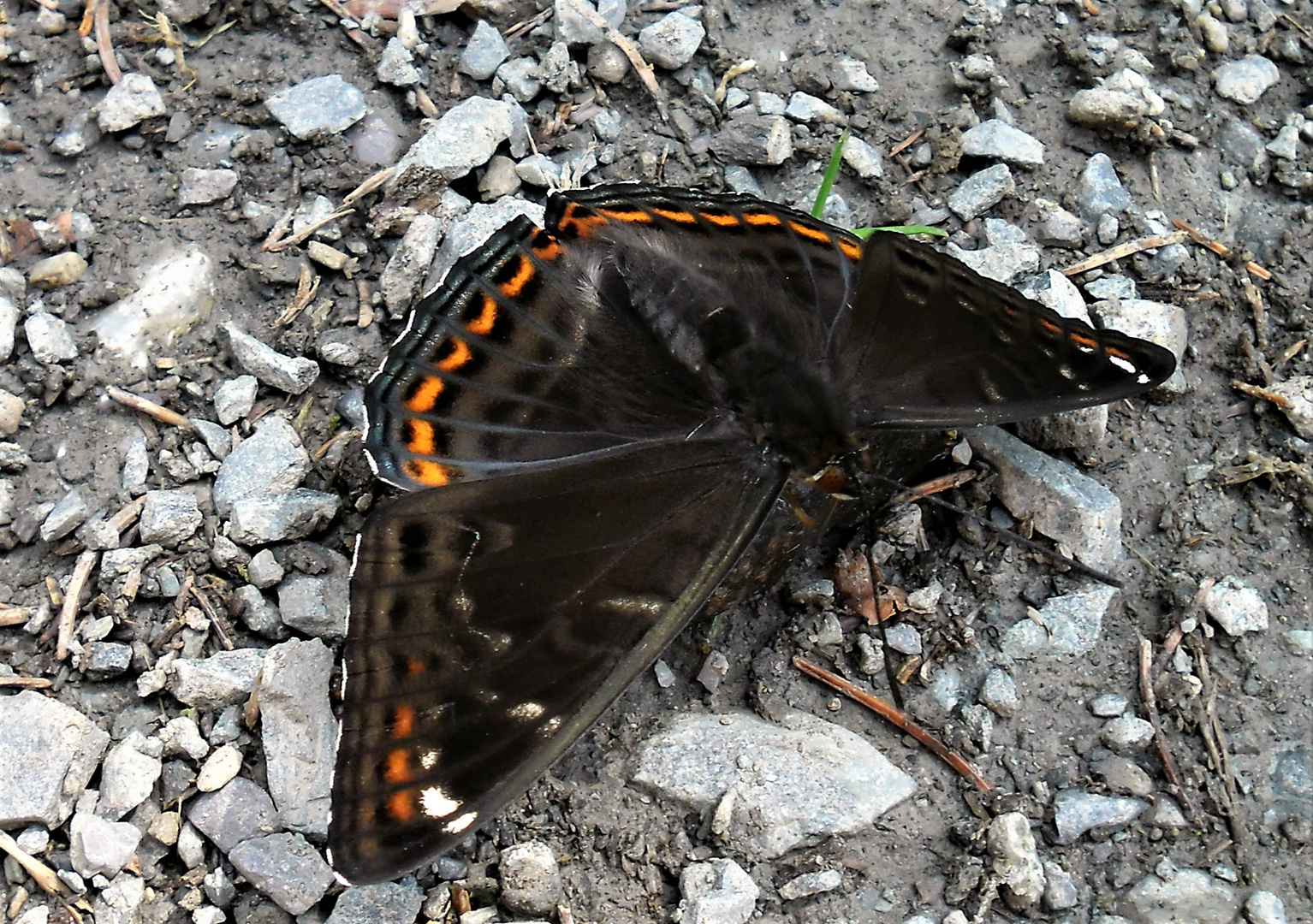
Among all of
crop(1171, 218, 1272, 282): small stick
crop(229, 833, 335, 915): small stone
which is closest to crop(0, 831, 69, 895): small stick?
crop(229, 833, 335, 915): small stone

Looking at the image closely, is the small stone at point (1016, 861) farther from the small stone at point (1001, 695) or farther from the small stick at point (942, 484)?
the small stick at point (942, 484)

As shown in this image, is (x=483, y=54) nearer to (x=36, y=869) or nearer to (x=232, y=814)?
(x=232, y=814)

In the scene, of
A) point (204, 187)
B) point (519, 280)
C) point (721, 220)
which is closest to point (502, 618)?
point (519, 280)

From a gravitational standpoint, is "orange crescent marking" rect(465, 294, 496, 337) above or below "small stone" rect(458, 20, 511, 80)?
below

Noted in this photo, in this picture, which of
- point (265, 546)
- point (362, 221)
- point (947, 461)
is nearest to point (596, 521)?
point (265, 546)

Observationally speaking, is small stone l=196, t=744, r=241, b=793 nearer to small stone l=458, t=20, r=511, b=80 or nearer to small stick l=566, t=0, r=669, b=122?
small stone l=458, t=20, r=511, b=80

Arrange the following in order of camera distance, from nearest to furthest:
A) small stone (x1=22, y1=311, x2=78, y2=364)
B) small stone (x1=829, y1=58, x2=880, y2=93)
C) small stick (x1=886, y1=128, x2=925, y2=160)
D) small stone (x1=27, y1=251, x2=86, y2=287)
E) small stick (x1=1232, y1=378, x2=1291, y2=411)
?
1. small stone (x1=22, y1=311, x2=78, y2=364)
2. small stone (x1=27, y1=251, x2=86, y2=287)
3. small stick (x1=1232, y1=378, x2=1291, y2=411)
4. small stick (x1=886, y1=128, x2=925, y2=160)
5. small stone (x1=829, y1=58, x2=880, y2=93)

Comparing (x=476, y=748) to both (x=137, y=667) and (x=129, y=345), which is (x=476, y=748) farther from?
(x=129, y=345)
